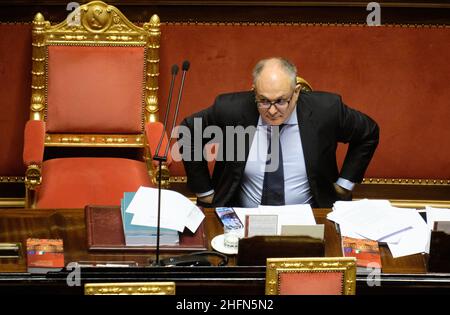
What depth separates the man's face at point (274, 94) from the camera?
341 cm

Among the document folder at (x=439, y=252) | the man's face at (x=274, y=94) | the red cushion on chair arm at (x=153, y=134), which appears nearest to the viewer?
the document folder at (x=439, y=252)

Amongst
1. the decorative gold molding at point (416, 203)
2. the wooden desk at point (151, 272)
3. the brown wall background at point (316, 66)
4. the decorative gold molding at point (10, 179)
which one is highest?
the brown wall background at point (316, 66)

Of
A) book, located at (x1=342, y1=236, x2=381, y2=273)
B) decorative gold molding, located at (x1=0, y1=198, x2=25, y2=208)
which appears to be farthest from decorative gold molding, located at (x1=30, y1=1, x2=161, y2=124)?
book, located at (x1=342, y1=236, x2=381, y2=273)

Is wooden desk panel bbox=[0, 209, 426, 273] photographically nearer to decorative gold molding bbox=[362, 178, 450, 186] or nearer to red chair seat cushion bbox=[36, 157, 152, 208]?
red chair seat cushion bbox=[36, 157, 152, 208]

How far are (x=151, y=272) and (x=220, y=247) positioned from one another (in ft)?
1.38

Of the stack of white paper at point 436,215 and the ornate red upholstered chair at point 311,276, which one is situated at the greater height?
the stack of white paper at point 436,215

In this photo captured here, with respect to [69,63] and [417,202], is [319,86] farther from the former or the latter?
[69,63]

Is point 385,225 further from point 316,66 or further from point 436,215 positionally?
point 316,66

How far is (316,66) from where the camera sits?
15.1ft

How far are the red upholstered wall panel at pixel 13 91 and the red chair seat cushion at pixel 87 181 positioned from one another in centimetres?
52

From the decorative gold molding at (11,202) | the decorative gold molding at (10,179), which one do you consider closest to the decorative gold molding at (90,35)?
the decorative gold molding at (10,179)

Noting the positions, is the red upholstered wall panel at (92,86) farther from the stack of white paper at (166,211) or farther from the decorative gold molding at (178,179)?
the stack of white paper at (166,211)

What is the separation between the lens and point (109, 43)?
4.30 meters

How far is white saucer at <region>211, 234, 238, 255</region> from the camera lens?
3.01 metres
